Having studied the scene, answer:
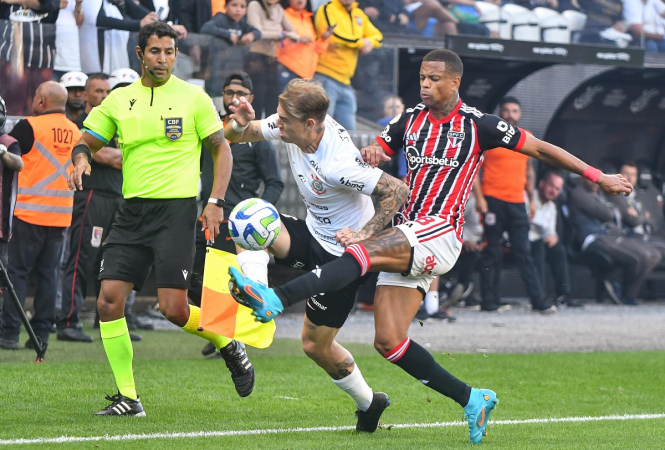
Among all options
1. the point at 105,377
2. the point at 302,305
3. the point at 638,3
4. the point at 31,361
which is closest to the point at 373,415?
the point at 105,377

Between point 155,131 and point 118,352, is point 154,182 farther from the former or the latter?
point 118,352

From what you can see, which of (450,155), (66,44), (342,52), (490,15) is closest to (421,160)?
(450,155)

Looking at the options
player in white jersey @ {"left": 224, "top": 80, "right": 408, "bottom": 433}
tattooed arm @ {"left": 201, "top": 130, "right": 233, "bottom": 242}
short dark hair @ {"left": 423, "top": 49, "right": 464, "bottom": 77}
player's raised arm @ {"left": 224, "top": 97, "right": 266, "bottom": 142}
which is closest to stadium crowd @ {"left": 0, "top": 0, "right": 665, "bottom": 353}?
tattooed arm @ {"left": 201, "top": 130, "right": 233, "bottom": 242}

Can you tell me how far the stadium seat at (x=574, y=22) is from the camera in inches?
590

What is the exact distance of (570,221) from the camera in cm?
1605

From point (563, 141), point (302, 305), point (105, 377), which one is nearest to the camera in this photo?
point (105, 377)

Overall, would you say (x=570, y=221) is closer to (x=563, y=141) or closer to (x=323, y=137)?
(x=563, y=141)

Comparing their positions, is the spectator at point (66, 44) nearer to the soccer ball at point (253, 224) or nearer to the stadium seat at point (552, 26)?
the soccer ball at point (253, 224)

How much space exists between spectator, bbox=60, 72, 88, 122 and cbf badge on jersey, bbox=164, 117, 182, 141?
398cm

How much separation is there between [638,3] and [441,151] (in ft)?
35.3

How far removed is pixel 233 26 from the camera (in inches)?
485

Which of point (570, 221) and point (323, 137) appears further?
point (570, 221)

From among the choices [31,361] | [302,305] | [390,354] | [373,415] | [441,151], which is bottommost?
[302,305]

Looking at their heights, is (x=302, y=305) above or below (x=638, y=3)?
below
